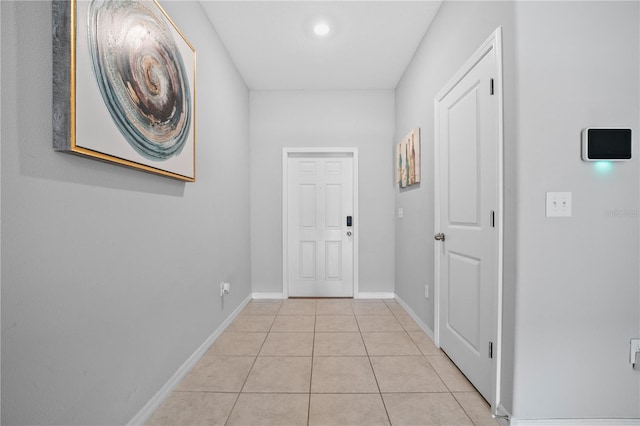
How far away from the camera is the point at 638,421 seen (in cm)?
140

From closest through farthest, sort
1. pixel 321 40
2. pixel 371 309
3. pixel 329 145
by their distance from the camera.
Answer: pixel 321 40 < pixel 371 309 < pixel 329 145

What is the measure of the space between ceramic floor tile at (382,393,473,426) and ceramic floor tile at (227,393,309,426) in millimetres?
484

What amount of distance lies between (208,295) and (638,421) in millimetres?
2626

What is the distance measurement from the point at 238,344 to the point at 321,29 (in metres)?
2.80

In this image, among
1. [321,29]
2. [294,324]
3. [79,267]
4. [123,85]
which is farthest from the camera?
[294,324]

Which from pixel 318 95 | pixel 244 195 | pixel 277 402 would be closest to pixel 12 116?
pixel 277 402

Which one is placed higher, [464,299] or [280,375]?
[464,299]

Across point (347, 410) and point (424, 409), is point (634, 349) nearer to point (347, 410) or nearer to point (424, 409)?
point (424, 409)

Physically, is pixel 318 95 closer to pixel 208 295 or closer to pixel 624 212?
pixel 208 295

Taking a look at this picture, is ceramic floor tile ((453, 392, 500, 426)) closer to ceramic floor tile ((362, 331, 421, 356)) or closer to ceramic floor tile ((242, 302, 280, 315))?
ceramic floor tile ((362, 331, 421, 356))

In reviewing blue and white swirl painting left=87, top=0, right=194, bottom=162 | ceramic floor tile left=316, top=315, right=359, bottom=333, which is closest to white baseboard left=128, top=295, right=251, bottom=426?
ceramic floor tile left=316, top=315, right=359, bottom=333

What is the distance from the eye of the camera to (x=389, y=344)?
2.39 metres

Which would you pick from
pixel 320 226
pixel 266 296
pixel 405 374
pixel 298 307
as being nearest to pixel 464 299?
pixel 405 374

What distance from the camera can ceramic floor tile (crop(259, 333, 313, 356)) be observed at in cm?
224
